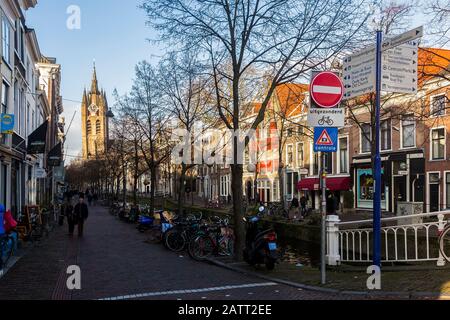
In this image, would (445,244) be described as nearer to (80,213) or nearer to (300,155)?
(80,213)

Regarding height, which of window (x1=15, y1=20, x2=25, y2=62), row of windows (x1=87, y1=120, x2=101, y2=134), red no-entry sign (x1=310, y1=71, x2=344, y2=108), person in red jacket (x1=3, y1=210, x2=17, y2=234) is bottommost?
person in red jacket (x1=3, y1=210, x2=17, y2=234)

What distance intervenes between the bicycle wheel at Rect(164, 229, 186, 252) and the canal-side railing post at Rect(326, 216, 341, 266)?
5.55 metres

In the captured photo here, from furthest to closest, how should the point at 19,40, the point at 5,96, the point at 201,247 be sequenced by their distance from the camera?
the point at 19,40
the point at 5,96
the point at 201,247

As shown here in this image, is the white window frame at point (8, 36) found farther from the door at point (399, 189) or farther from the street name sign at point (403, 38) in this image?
the door at point (399, 189)

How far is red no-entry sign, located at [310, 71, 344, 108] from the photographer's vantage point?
901cm

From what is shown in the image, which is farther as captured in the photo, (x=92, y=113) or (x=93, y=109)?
(x=92, y=113)

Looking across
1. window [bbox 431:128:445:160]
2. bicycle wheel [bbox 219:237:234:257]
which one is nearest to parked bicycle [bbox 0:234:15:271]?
bicycle wheel [bbox 219:237:234:257]

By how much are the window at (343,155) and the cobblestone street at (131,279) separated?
27.0m

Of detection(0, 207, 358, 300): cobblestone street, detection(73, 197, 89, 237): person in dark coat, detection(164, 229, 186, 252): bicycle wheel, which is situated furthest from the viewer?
detection(73, 197, 89, 237): person in dark coat

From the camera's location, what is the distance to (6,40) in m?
19.7

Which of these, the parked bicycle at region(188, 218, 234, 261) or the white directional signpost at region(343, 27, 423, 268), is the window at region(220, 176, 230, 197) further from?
the white directional signpost at region(343, 27, 423, 268)

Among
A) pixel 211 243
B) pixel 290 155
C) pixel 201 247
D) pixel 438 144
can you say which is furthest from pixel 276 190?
pixel 201 247

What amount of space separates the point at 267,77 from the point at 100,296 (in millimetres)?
7921

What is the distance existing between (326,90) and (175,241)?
8670 millimetres
